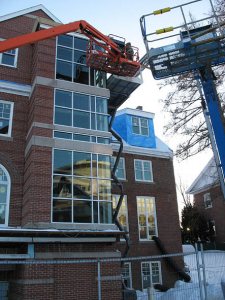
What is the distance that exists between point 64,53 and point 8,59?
9.81 ft

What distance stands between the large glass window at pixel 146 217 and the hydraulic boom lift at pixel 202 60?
46.4 feet

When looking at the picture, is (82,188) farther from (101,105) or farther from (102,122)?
(101,105)

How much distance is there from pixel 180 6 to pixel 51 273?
1053 cm

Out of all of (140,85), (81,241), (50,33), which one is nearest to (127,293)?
(81,241)

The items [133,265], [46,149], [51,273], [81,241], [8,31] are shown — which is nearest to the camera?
[51,273]

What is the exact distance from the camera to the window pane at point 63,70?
1702 centimetres

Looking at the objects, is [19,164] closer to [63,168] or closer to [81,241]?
[63,168]

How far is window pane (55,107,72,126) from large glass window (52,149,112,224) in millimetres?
1529

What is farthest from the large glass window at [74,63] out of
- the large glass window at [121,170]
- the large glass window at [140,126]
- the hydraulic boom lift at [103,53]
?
the large glass window at [140,126]

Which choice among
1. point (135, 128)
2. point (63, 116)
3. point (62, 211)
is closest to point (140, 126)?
point (135, 128)

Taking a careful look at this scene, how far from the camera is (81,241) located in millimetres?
13781

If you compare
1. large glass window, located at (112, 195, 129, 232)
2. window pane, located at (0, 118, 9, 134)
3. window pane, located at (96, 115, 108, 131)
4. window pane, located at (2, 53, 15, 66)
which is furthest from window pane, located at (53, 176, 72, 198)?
large glass window, located at (112, 195, 129, 232)

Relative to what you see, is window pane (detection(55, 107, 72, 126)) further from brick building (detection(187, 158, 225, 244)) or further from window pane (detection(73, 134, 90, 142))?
brick building (detection(187, 158, 225, 244))

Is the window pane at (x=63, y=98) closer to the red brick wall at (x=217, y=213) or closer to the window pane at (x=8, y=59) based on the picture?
the window pane at (x=8, y=59)
